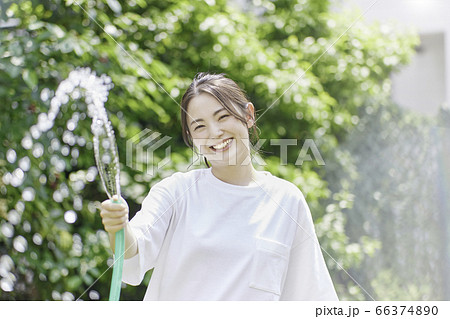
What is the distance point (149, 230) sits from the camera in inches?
28.6

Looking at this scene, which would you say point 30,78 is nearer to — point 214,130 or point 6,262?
point 6,262

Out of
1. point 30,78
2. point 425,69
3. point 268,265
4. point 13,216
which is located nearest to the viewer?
point 268,265

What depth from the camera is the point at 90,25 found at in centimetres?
132

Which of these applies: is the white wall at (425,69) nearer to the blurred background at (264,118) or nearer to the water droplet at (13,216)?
the blurred background at (264,118)

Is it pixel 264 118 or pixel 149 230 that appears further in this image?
pixel 264 118

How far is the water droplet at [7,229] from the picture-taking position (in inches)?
50.3

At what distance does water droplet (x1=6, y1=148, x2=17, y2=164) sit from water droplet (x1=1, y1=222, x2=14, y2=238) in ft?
0.48

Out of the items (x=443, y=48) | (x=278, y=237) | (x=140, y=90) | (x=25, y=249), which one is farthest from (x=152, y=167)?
(x=443, y=48)

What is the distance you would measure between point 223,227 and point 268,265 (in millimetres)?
77

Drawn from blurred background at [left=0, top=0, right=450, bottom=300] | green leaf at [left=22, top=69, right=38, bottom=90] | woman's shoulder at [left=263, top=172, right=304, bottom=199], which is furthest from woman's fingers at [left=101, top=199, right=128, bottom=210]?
green leaf at [left=22, top=69, right=38, bottom=90]

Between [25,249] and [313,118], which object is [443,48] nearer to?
[313,118]

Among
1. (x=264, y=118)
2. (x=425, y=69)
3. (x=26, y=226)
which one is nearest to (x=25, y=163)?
(x=26, y=226)

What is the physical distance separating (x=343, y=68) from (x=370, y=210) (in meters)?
0.41
